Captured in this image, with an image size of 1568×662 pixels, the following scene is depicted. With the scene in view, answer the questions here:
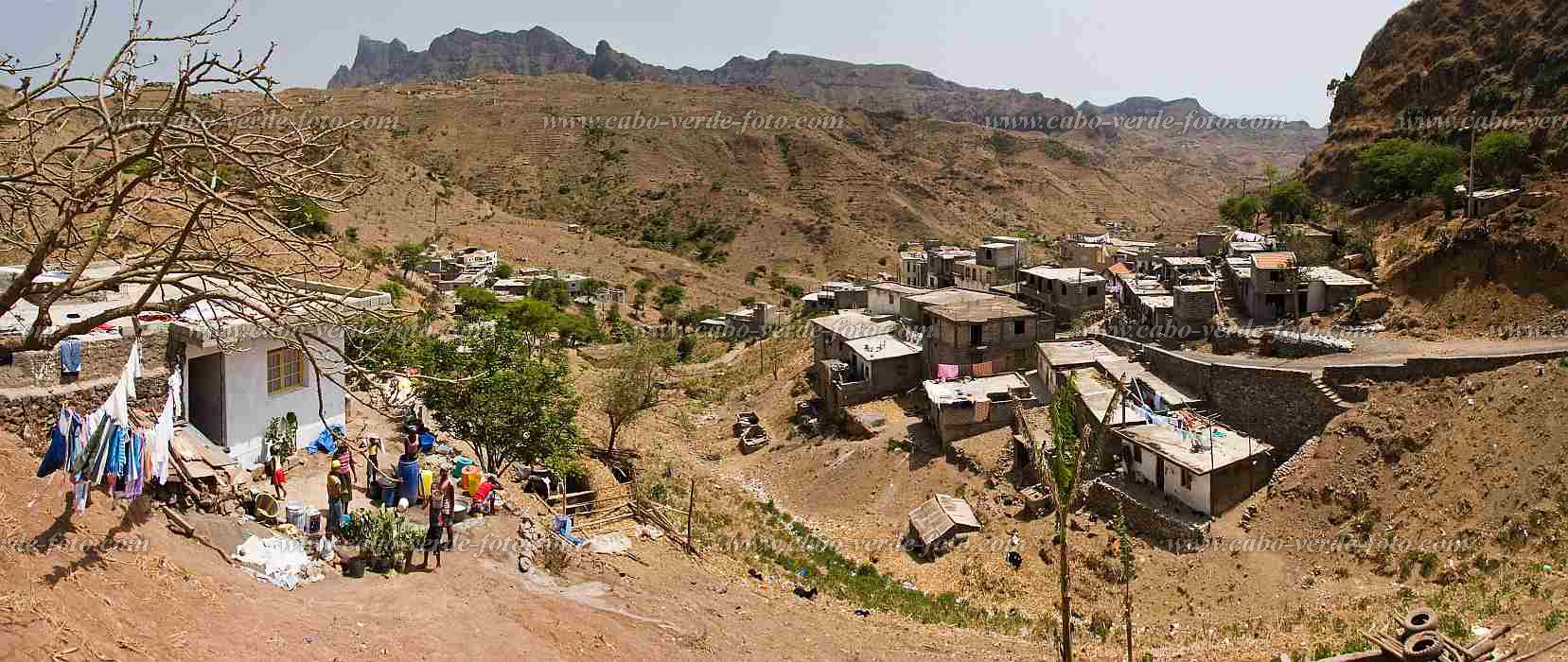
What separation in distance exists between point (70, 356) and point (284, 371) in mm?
2980

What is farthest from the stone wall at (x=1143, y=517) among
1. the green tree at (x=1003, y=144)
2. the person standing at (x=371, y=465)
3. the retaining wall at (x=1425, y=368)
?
the green tree at (x=1003, y=144)

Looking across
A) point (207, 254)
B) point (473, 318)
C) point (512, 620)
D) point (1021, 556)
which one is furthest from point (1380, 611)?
point (473, 318)

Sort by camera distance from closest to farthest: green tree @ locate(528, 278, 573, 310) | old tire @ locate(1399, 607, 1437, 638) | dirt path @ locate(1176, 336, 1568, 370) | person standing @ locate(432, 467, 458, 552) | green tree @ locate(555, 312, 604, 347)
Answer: old tire @ locate(1399, 607, 1437, 638), person standing @ locate(432, 467, 458, 552), dirt path @ locate(1176, 336, 1568, 370), green tree @ locate(555, 312, 604, 347), green tree @ locate(528, 278, 573, 310)

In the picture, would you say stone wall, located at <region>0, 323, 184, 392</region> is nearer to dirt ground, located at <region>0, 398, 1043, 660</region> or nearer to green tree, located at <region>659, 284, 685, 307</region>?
dirt ground, located at <region>0, 398, 1043, 660</region>

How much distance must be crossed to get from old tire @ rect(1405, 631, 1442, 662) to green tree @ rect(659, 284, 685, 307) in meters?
45.9

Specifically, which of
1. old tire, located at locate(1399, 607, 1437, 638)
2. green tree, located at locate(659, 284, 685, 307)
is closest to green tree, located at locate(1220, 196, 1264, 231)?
green tree, located at locate(659, 284, 685, 307)

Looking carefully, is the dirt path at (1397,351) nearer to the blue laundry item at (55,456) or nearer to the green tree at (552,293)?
the blue laundry item at (55,456)

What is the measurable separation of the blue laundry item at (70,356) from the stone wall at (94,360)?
53 mm

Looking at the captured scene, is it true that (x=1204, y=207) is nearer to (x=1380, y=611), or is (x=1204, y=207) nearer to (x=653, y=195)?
(x=653, y=195)

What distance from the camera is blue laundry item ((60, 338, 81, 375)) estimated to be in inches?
425

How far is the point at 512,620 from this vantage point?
9781 mm

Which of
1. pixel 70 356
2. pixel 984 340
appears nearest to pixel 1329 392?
pixel 984 340

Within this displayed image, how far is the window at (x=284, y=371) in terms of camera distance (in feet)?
44.0

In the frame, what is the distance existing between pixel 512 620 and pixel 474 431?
27.9 feet
